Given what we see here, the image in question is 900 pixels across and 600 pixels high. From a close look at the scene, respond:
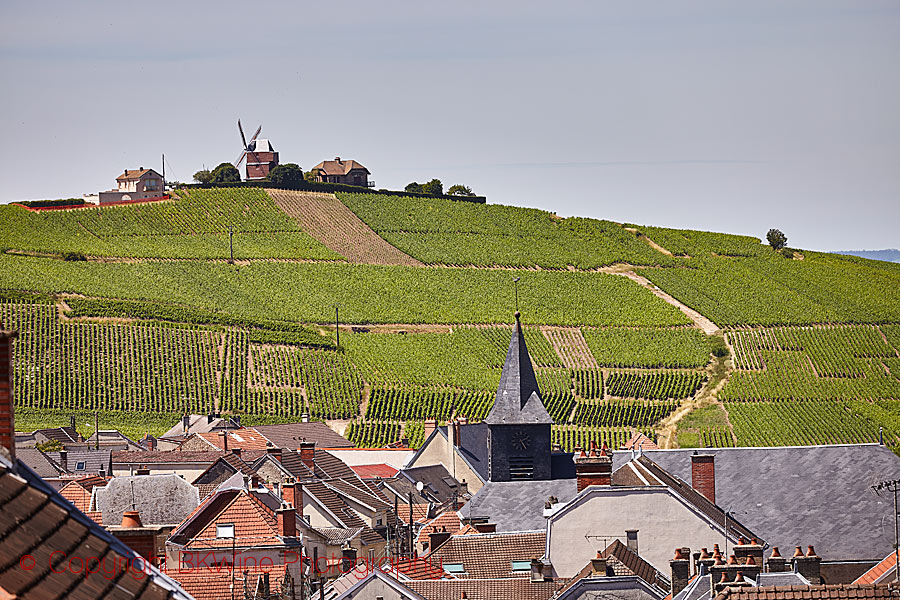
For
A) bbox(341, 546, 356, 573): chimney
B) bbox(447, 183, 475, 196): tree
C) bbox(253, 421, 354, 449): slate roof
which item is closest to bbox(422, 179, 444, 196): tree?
bbox(447, 183, 475, 196): tree

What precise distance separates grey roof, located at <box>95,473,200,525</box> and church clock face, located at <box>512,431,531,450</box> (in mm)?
12436

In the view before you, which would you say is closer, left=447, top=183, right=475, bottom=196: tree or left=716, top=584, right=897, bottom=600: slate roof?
left=716, top=584, right=897, bottom=600: slate roof

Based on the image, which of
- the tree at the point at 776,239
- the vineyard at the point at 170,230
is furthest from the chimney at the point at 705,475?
the tree at the point at 776,239

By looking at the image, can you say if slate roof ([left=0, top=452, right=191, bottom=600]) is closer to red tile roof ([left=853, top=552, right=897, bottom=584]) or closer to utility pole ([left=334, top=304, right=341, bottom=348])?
red tile roof ([left=853, top=552, right=897, bottom=584])

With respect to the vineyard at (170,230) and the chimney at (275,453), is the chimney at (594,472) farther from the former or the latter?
the vineyard at (170,230)

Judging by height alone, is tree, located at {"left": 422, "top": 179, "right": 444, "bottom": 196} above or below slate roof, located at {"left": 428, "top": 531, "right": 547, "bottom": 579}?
above

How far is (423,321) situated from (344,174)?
53.9 meters

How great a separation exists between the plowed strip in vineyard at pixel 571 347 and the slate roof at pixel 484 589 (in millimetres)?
62402

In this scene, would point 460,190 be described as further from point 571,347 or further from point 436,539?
point 436,539

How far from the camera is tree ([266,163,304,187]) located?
128125mm

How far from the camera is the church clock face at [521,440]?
118 feet

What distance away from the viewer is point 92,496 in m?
24.0

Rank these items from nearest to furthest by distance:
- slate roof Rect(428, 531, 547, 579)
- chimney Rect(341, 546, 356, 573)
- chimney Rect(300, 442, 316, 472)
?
1. slate roof Rect(428, 531, 547, 579)
2. chimney Rect(341, 546, 356, 573)
3. chimney Rect(300, 442, 316, 472)

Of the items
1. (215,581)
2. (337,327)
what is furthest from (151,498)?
(337,327)
